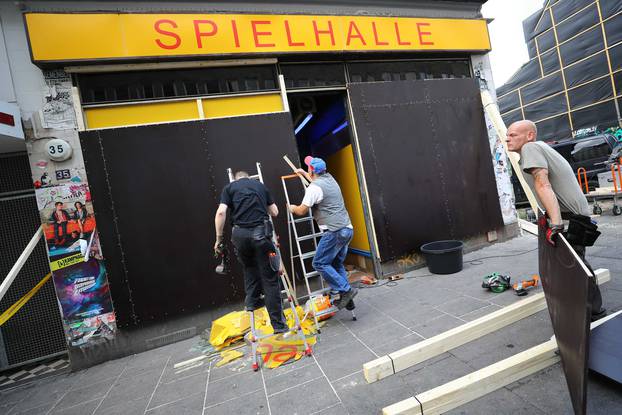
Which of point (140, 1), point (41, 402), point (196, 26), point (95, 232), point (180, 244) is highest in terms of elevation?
point (140, 1)

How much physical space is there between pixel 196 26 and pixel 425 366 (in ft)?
17.5

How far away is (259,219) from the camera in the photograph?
3.41m

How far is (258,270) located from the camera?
11.6 ft

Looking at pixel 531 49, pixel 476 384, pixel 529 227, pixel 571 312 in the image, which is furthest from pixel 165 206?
pixel 531 49

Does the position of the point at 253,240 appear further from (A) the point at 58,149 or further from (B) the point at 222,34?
(B) the point at 222,34

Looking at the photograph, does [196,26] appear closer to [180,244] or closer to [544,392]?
[180,244]

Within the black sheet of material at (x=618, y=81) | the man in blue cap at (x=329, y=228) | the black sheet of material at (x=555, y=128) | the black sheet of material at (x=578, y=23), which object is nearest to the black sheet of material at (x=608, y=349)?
the man in blue cap at (x=329, y=228)

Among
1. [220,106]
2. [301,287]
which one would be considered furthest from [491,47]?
[301,287]

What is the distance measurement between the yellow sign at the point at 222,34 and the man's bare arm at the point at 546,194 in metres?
3.91

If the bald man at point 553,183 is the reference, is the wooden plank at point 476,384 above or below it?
below

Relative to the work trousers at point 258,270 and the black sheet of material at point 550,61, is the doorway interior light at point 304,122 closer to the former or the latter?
the work trousers at point 258,270

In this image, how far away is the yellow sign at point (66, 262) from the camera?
13.4ft

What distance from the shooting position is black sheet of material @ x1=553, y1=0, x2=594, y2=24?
18.3 meters

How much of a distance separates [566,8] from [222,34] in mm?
24714
